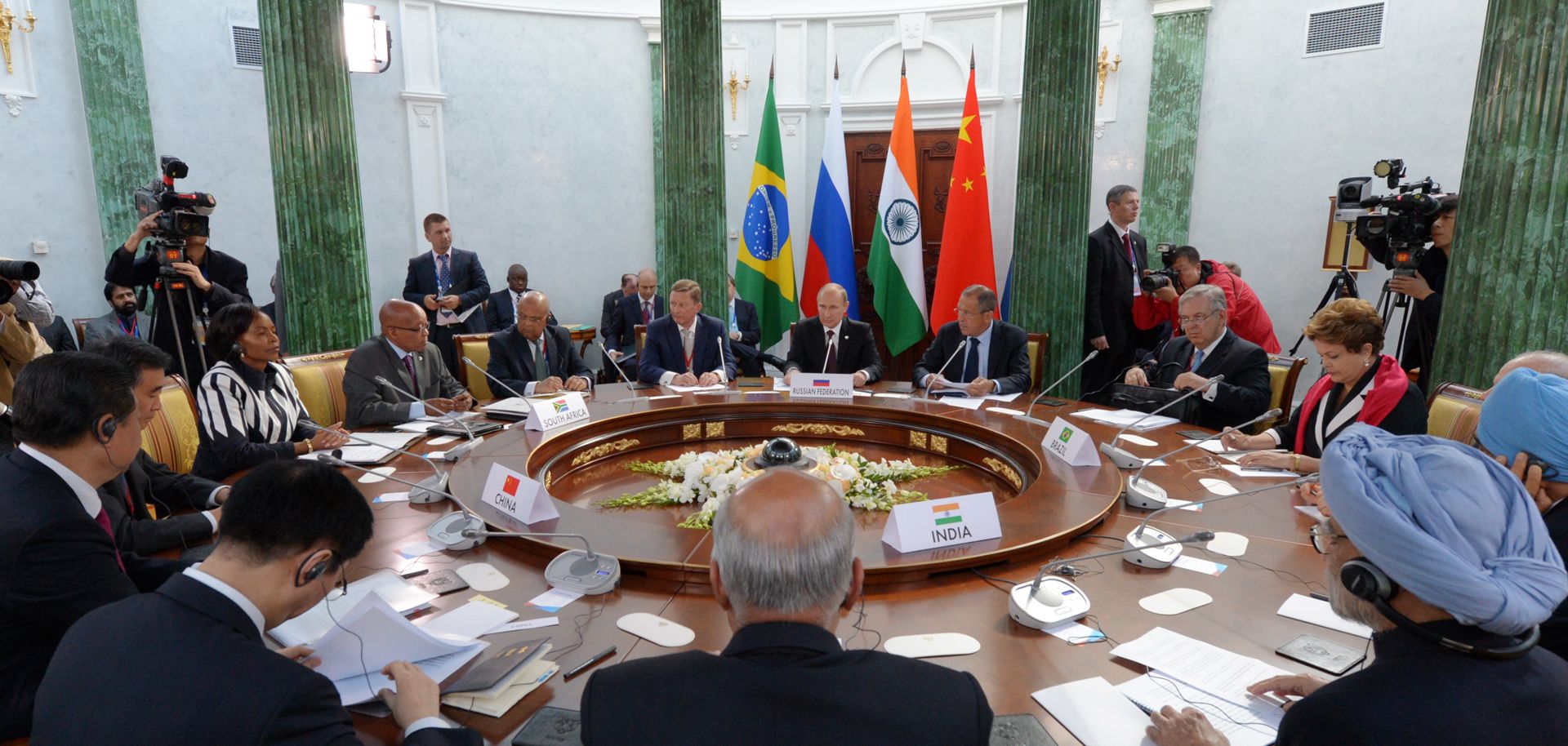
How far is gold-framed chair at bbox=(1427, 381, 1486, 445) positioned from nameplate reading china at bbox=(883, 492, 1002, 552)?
1.78 meters

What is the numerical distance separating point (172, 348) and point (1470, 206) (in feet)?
19.5

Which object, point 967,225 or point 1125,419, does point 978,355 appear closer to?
point 1125,419

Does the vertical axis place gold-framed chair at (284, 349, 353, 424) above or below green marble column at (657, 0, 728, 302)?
below

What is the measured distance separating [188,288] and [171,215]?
423 mm

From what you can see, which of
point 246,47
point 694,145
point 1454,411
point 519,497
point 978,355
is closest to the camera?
point 519,497

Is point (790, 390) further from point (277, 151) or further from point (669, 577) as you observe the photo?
point (277, 151)

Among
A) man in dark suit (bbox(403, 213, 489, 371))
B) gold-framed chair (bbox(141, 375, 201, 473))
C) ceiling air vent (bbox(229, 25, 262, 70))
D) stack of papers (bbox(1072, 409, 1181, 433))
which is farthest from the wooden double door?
gold-framed chair (bbox(141, 375, 201, 473))

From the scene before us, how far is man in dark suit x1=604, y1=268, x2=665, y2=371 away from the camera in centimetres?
676

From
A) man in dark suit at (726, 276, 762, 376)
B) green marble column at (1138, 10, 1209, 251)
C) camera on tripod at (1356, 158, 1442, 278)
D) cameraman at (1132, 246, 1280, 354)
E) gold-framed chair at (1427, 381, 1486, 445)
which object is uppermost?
green marble column at (1138, 10, 1209, 251)

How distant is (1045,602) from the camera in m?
1.70

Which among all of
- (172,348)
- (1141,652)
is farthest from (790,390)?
(172,348)

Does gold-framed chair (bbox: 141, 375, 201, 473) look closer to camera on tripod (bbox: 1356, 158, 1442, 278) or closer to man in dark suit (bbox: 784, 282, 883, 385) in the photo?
man in dark suit (bbox: 784, 282, 883, 385)

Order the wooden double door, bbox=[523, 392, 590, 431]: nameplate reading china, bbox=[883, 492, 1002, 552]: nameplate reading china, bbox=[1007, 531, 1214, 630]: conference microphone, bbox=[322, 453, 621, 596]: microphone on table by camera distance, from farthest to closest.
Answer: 1. the wooden double door
2. bbox=[523, 392, 590, 431]: nameplate reading china
3. bbox=[883, 492, 1002, 552]: nameplate reading china
4. bbox=[322, 453, 621, 596]: microphone on table
5. bbox=[1007, 531, 1214, 630]: conference microphone

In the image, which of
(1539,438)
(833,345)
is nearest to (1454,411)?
(1539,438)
